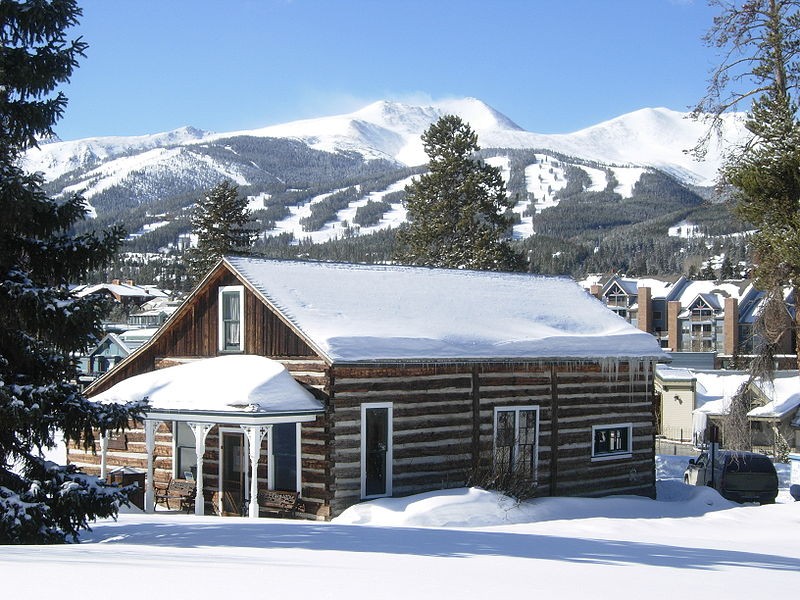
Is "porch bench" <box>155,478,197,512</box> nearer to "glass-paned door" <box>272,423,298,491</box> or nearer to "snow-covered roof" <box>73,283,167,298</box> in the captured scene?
"glass-paned door" <box>272,423,298,491</box>

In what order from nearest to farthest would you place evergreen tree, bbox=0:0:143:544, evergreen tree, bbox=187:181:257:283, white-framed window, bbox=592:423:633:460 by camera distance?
evergreen tree, bbox=0:0:143:544
white-framed window, bbox=592:423:633:460
evergreen tree, bbox=187:181:257:283

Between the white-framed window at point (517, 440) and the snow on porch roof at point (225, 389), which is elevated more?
Result: the snow on porch roof at point (225, 389)

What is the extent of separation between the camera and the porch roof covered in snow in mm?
21484

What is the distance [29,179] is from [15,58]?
2021 mm

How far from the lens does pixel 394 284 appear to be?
27.8 meters

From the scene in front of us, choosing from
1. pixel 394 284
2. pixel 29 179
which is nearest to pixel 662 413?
pixel 394 284

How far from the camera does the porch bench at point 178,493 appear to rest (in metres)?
24.2

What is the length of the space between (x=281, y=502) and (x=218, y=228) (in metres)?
34.3

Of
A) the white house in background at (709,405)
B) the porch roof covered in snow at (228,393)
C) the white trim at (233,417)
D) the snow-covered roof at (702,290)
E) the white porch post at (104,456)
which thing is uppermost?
the snow-covered roof at (702,290)

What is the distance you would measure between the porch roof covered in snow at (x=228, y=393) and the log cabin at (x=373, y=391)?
0.14 feet

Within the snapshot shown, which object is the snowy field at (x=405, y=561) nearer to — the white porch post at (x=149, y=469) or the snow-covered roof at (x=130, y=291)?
the white porch post at (x=149, y=469)

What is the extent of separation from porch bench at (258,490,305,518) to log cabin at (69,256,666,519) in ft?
0.76

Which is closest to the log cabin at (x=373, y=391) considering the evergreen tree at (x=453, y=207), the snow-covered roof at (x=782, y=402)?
the evergreen tree at (x=453, y=207)

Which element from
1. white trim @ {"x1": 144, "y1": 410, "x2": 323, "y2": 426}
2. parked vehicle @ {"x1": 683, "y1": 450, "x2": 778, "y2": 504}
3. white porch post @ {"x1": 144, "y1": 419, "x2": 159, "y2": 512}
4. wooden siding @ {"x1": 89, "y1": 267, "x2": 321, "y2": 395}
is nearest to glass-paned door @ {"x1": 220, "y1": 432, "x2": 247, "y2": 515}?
white porch post @ {"x1": 144, "y1": 419, "x2": 159, "y2": 512}
